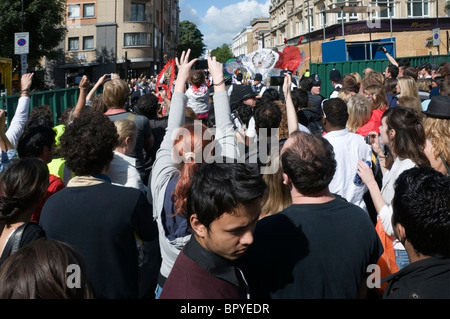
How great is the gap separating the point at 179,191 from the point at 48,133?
1629 millimetres

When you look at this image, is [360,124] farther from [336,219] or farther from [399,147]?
[336,219]

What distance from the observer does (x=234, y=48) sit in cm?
16638

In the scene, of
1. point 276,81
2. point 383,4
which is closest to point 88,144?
point 276,81

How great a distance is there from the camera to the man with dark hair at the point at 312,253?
6.56 ft

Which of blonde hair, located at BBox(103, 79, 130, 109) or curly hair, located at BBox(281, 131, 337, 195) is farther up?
blonde hair, located at BBox(103, 79, 130, 109)

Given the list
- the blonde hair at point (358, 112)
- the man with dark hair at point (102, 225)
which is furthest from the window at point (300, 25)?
the man with dark hair at point (102, 225)

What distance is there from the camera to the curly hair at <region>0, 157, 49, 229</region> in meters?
2.41

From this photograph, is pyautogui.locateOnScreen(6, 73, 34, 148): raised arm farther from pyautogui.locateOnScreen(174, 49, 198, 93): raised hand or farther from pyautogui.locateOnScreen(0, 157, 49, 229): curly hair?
pyautogui.locateOnScreen(174, 49, 198, 93): raised hand

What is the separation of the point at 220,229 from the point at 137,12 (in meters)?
44.3

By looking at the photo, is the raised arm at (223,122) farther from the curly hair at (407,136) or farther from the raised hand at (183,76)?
the curly hair at (407,136)

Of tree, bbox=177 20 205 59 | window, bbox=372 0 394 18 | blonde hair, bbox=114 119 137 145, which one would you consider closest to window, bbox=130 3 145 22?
window, bbox=372 0 394 18

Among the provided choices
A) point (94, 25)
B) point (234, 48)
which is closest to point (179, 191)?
point (94, 25)

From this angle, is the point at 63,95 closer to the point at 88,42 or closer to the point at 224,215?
the point at 224,215

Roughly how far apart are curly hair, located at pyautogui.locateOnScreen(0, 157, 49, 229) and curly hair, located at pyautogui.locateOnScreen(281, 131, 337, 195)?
142 cm
